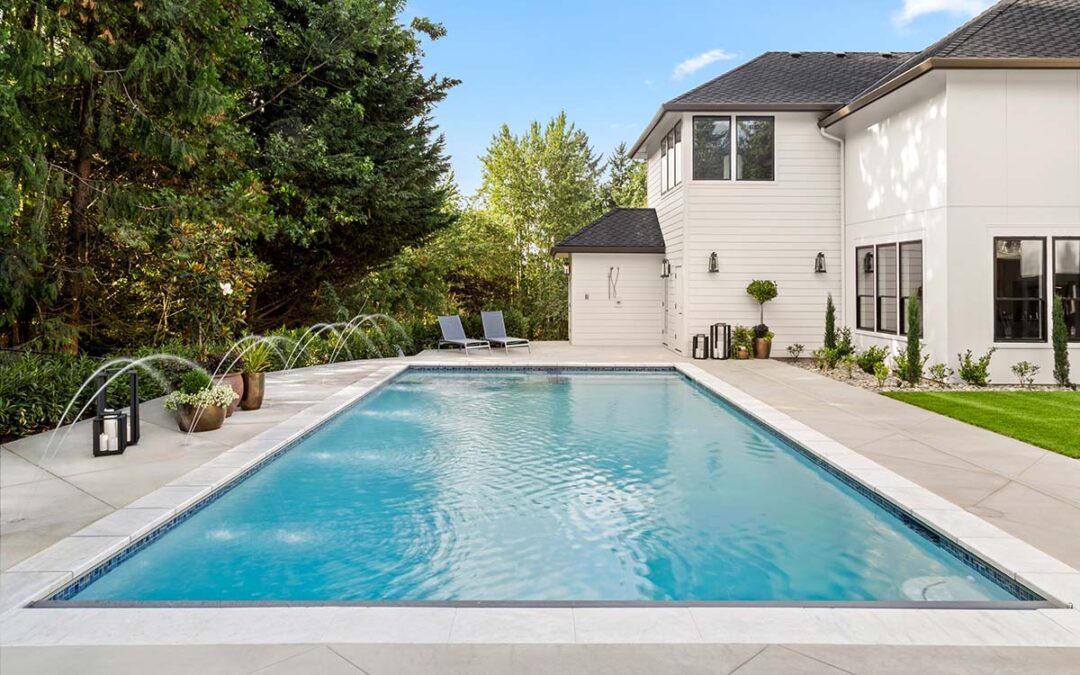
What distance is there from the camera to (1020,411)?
788cm

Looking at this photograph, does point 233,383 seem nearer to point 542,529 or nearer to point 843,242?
point 542,529

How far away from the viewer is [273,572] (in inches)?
155

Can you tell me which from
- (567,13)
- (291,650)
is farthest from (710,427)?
(567,13)

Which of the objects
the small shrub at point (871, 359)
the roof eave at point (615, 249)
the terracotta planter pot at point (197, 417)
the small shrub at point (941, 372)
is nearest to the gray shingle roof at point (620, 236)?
the roof eave at point (615, 249)

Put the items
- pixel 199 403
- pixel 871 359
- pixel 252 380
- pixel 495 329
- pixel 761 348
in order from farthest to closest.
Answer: pixel 495 329 < pixel 761 348 < pixel 871 359 < pixel 252 380 < pixel 199 403

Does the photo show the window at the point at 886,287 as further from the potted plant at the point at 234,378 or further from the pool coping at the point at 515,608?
the potted plant at the point at 234,378

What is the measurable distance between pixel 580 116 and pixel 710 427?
24898mm

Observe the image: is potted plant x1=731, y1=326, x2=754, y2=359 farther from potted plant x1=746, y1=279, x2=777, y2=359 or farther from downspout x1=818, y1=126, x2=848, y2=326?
downspout x1=818, y1=126, x2=848, y2=326

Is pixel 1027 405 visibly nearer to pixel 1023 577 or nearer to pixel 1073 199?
pixel 1073 199

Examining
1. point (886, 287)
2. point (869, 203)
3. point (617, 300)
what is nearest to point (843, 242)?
point (869, 203)

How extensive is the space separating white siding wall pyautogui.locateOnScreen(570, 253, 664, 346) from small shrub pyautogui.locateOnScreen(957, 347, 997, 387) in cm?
775

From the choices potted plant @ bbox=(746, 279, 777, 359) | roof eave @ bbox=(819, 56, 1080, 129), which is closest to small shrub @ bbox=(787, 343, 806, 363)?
potted plant @ bbox=(746, 279, 777, 359)

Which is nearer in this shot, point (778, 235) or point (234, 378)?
point (234, 378)

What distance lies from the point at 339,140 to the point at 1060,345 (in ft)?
40.3
